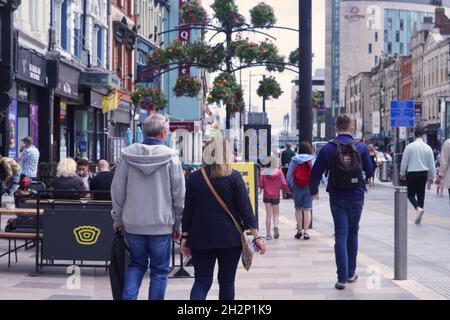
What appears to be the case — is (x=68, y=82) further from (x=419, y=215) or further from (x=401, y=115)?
(x=419, y=215)

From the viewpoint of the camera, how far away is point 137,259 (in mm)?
7523

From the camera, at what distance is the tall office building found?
14500 centimetres

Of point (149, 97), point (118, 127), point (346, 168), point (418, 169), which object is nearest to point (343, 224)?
point (346, 168)

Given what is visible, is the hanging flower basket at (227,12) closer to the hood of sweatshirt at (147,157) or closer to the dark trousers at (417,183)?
the dark trousers at (417,183)

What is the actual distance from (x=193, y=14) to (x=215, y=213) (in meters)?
17.3

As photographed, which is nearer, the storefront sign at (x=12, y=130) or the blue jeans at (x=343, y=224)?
the blue jeans at (x=343, y=224)

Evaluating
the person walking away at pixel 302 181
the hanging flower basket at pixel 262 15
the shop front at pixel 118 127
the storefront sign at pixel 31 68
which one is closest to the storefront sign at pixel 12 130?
the storefront sign at pixel 31 68

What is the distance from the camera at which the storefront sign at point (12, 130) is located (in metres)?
23.1

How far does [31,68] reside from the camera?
24047 mm

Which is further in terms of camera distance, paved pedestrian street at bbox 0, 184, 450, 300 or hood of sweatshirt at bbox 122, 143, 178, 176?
paved pedestrian street at bbox 0, 184, 450, 300

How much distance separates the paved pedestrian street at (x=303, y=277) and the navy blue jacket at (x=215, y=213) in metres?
2.03

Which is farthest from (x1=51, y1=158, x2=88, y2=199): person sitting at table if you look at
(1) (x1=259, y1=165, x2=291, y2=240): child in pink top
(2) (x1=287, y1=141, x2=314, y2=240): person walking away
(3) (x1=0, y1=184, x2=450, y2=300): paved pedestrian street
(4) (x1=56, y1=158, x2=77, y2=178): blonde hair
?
(2) (x1=287, y1=141, x2=314, y2=240): person walking away

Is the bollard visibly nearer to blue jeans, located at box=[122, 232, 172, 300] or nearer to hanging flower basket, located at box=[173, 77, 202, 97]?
blue jeans, located at box=[122, 232, 172, 300]

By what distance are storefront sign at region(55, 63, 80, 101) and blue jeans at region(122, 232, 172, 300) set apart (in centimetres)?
1993
